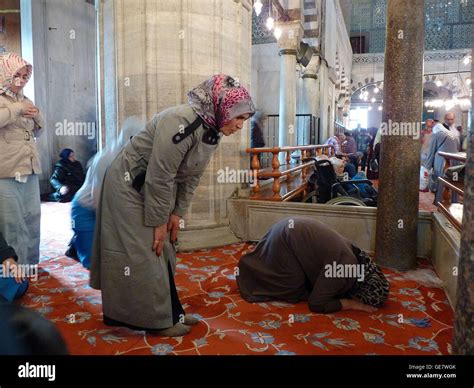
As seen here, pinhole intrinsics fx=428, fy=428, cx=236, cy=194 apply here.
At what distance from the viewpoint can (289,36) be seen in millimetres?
8195

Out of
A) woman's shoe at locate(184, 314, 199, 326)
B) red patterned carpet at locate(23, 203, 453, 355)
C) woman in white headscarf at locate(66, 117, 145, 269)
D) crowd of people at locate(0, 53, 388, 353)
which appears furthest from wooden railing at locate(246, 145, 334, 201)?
woman's shoe at locate(184, 314, 199, 326)

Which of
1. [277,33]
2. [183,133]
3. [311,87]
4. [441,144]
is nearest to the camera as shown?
[183,133]

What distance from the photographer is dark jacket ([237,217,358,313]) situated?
9.24ft

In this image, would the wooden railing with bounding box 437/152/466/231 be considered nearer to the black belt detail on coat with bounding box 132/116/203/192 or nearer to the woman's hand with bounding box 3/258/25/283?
the black belt detail on coat with bounding box 132/116/203/192

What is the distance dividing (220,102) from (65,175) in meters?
5.99

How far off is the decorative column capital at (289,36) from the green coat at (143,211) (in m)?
6.61

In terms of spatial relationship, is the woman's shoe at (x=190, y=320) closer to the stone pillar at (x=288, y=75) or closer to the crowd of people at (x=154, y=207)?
the crowd of people at (x=154, y=207)

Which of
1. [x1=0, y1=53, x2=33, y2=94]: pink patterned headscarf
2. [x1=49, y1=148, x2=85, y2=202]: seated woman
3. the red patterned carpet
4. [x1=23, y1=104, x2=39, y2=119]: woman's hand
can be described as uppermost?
[x1=0, y1=53, x2=33, y2=94]: pink patterned headscarf

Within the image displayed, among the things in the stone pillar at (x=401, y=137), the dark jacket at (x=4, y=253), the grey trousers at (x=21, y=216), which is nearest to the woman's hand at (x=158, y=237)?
the dark jacket at (x=4, y=253)

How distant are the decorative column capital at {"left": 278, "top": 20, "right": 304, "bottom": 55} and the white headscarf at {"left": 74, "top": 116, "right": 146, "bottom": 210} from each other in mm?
5809

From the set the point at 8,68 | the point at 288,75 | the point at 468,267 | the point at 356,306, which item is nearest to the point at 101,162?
the point at 8,68

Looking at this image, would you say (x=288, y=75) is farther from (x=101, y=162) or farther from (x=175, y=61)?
(x=101, y=162)

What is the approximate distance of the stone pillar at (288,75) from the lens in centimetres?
826
